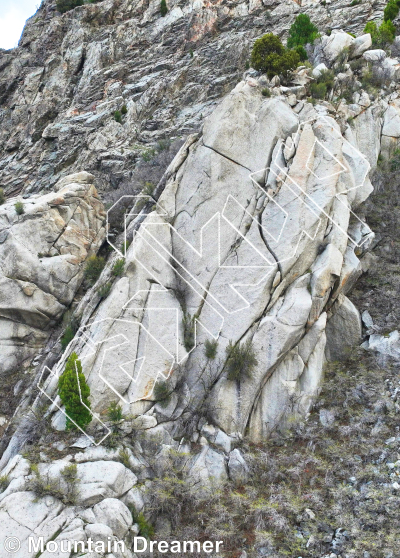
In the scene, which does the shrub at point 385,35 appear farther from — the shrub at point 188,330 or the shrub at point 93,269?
the shrub at point 188,330

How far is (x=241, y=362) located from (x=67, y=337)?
600cm

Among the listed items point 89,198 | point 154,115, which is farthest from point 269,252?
point 154,115

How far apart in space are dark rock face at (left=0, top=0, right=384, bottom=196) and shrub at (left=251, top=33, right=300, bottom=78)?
518 centimetres

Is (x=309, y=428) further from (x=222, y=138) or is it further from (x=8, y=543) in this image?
(x=222, y=138)

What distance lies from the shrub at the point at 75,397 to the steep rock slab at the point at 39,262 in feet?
15.2

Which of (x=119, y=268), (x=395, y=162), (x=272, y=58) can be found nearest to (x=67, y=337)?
(x=119, y=268)

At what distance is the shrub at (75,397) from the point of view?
12312 millimetres

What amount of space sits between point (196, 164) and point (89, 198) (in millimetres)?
5617

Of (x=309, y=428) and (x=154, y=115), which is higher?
(x=154, y=115)

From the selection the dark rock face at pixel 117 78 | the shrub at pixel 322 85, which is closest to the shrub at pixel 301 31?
the dark rock face at pixel 117 78

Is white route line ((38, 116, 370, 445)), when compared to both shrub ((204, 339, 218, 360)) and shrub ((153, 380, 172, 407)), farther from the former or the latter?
shrub ((204, 339, 218, 360))

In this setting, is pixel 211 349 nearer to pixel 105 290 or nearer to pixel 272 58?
pixel 105 290

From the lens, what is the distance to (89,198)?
19.6m

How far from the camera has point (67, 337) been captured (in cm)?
1514
